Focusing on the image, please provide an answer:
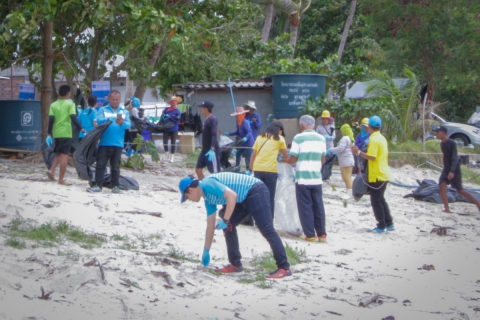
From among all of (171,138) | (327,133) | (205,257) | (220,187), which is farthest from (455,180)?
(171,138)

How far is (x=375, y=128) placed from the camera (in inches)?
385

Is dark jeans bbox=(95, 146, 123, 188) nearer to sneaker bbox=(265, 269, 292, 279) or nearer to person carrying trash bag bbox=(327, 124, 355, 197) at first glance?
person carrying trash bag bbox=(327, 124, 355, 197)

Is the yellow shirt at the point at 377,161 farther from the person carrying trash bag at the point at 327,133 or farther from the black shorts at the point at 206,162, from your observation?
the person carrying trash bag at the point at 327,133

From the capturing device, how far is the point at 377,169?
31.8 ft

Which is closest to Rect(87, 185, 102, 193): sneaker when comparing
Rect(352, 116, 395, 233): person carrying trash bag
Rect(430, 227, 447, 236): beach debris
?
Rect(352, 116, 395, 233): person carrying trash bag

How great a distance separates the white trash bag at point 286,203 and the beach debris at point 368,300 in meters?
2.69

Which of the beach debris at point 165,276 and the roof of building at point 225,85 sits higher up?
the roof of building at point 225,85

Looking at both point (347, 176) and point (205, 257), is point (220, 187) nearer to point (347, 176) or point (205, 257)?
point (205, 257)

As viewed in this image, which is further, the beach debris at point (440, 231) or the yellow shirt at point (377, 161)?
the beach debris at point (440, 231)

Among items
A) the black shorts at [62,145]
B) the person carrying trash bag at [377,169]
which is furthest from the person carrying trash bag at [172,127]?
the person carrying trash bag at [377,169]

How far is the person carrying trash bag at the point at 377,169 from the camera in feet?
31.7

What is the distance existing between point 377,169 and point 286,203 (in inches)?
54.2

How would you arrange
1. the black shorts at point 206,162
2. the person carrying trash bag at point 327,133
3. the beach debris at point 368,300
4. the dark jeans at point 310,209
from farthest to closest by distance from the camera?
the person carrying trash bag at point 327,133 < the black shorts at point 206,162 < the dark jeans at point 310,209 < the beach debris at point 368,300

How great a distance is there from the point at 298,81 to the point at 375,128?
8272 millimetres
